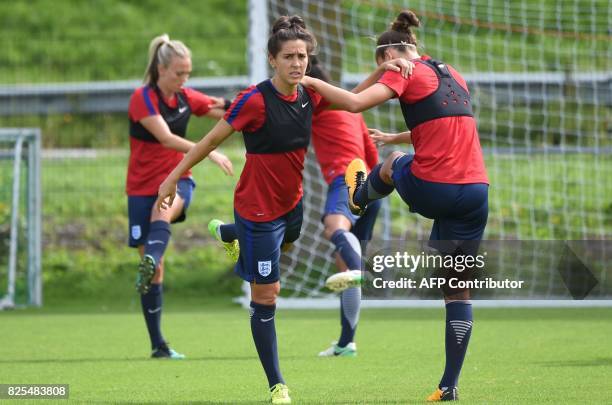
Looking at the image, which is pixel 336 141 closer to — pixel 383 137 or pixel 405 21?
pixel 383 137

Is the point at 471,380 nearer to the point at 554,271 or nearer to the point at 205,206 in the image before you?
the point at 554,271

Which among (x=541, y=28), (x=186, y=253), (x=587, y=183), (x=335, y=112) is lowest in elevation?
(x=186, y=253)

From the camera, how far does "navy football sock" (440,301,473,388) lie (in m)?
5.91

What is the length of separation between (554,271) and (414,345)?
13.7 feet

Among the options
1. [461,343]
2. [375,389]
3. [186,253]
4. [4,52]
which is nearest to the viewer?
[461,343]

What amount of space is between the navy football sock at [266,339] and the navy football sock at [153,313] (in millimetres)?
2274

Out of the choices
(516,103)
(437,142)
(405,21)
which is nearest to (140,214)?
(405,21)

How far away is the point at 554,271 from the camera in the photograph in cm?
1226

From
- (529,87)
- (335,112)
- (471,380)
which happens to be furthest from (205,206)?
(471,380)

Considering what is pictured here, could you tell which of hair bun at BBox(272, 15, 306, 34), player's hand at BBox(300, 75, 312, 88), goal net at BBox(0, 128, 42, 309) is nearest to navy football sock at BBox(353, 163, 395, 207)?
player's hand at BBox(300, 75, 312, 88)

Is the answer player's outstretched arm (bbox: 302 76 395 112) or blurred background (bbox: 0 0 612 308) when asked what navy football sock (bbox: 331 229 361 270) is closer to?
player's outstretched arm (bbox: 302 76 395 112)

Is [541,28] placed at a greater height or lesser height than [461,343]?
greater

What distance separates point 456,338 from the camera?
19.5 feet

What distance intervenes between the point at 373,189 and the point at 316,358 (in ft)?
6.33
